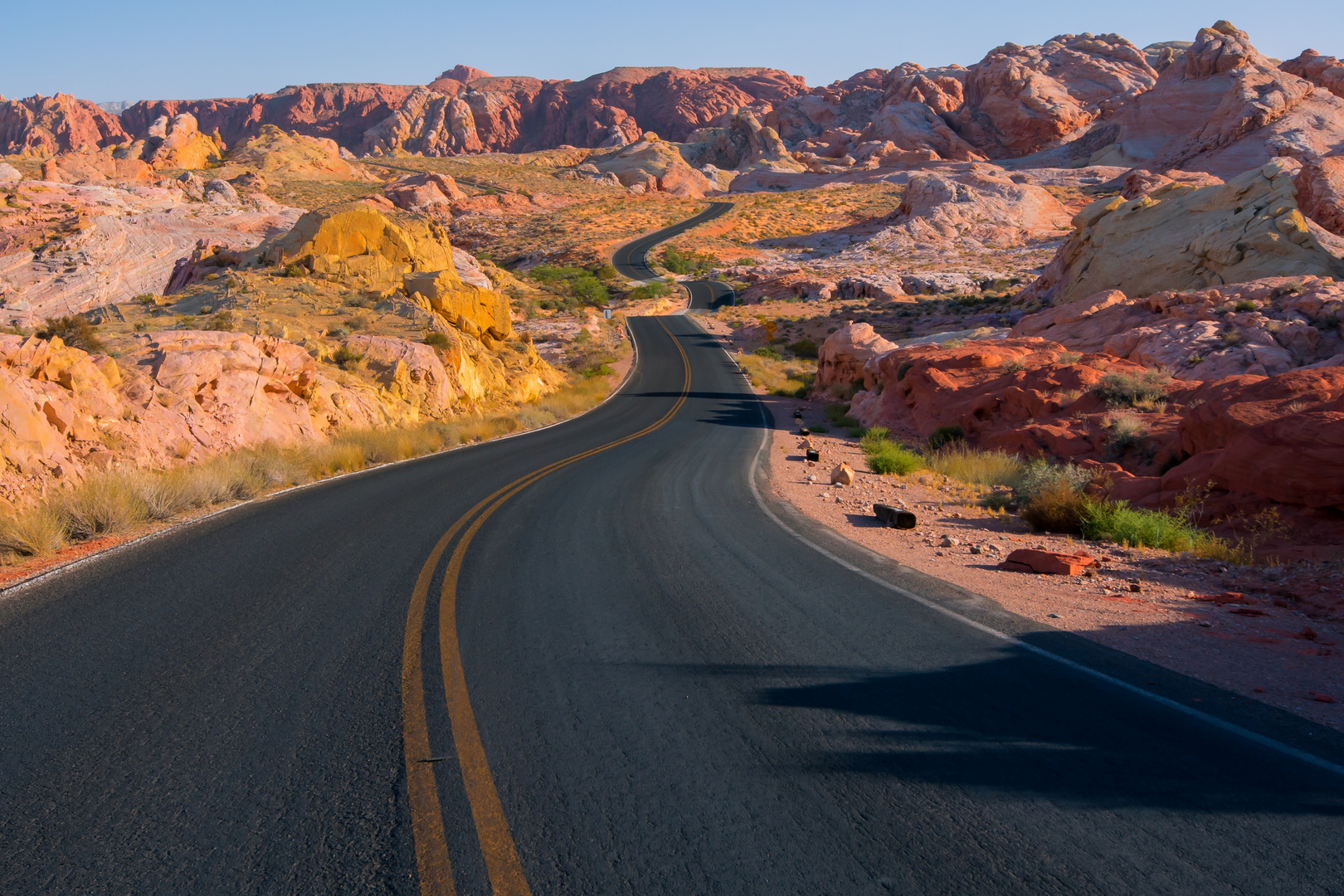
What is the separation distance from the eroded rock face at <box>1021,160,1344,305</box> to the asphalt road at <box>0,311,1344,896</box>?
28.8 m

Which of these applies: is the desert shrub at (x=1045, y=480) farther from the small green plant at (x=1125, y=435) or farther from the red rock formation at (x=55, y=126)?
the red rock formation at (x=55, y=126)

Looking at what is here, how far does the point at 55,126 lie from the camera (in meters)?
136

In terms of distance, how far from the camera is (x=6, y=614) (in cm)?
537

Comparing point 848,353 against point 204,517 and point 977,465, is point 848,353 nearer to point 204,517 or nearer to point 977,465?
point 977,465

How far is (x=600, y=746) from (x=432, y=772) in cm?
87

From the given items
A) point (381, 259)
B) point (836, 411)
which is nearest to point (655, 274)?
point (381, 259)

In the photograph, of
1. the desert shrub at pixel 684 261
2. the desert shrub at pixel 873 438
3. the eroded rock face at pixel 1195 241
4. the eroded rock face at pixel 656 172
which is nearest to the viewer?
the desert shrub at pixel 873 438

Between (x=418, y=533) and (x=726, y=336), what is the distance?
4243cm

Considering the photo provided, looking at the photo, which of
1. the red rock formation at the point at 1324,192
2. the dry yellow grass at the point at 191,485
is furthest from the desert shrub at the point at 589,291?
the red rock formation at the point at 1324,192

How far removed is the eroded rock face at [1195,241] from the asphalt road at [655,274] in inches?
1215

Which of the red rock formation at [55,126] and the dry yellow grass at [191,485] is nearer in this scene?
the dry yellow grass at [191,485]

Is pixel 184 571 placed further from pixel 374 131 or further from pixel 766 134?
pixel 374 131

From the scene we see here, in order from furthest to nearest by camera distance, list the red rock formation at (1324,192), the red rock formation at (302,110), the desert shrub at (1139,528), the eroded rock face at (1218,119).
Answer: the red rock formation at (302,110), the eroded rock face at (1218,119), the red rock formation at (1324,192), the desert shrub at (1139,528)

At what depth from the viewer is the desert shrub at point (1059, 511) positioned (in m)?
10.2
